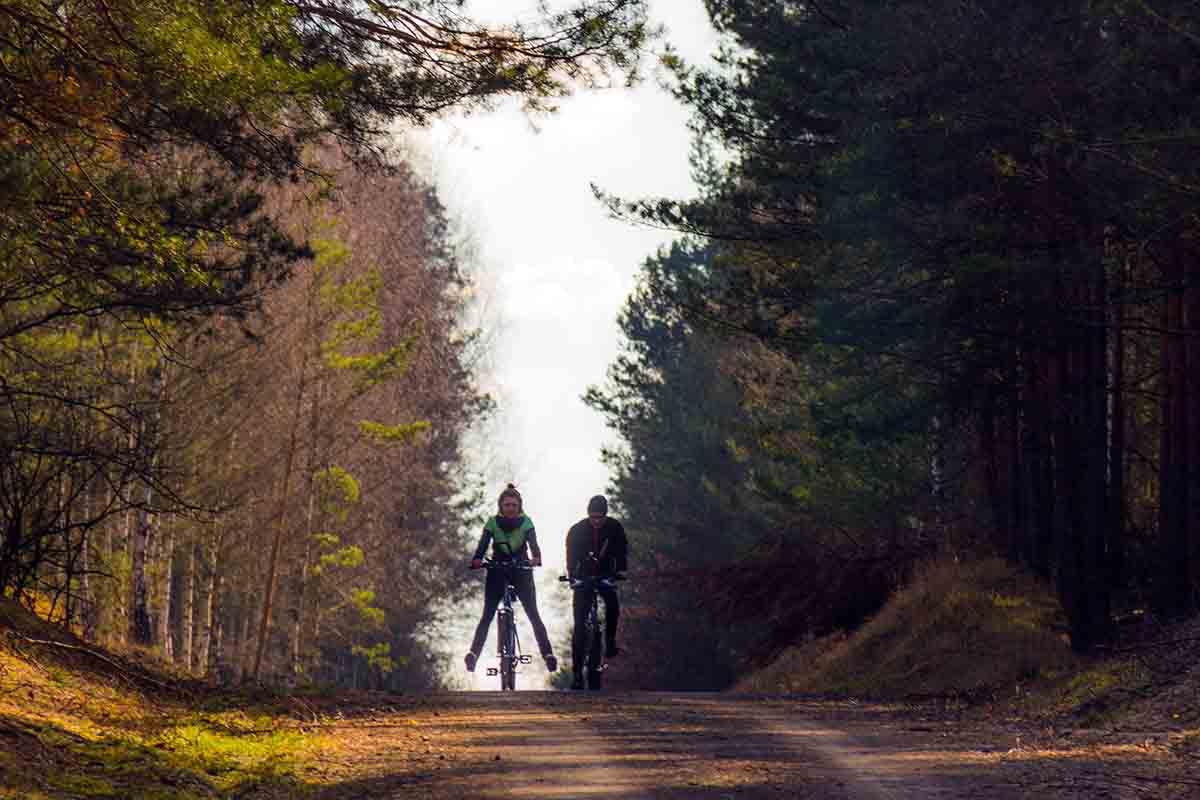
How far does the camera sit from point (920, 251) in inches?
702

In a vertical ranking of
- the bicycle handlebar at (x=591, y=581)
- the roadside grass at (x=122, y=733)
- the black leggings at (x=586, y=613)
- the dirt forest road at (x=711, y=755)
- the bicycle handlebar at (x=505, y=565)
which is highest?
the bicycle handlebar at (x=505, y=565)

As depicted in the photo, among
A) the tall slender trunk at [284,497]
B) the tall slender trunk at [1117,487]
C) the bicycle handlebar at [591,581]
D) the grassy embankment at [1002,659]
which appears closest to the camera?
the grassy embankment at [1002,659]

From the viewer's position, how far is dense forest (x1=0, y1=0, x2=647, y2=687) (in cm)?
1093

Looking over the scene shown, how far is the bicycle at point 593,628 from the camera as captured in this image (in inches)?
744

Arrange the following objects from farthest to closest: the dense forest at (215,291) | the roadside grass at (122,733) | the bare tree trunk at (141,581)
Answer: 1. the bare tree trunk at (141,581)
2. the dense forest at (215,291)
3. the roadside grass at (122,733)

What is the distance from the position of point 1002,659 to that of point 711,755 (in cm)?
862

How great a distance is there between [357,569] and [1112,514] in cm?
2322

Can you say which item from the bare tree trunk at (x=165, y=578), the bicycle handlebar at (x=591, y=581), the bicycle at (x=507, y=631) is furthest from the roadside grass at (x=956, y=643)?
the bare tree trunk at (x=165, y=578)

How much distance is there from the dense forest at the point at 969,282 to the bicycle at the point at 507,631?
507cm

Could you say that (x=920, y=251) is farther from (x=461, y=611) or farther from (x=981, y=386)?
(x=461, y=611)

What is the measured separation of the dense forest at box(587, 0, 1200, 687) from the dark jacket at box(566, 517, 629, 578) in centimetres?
386

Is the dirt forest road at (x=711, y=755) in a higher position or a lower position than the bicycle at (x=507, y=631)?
lower

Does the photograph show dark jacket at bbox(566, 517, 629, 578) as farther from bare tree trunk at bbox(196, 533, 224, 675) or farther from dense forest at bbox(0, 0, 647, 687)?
bare tree trunk at bbox(196, 533, 224, 675)

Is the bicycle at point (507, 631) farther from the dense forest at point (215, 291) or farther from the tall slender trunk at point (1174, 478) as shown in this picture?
the tall slender trunk at point (1174, 478)
